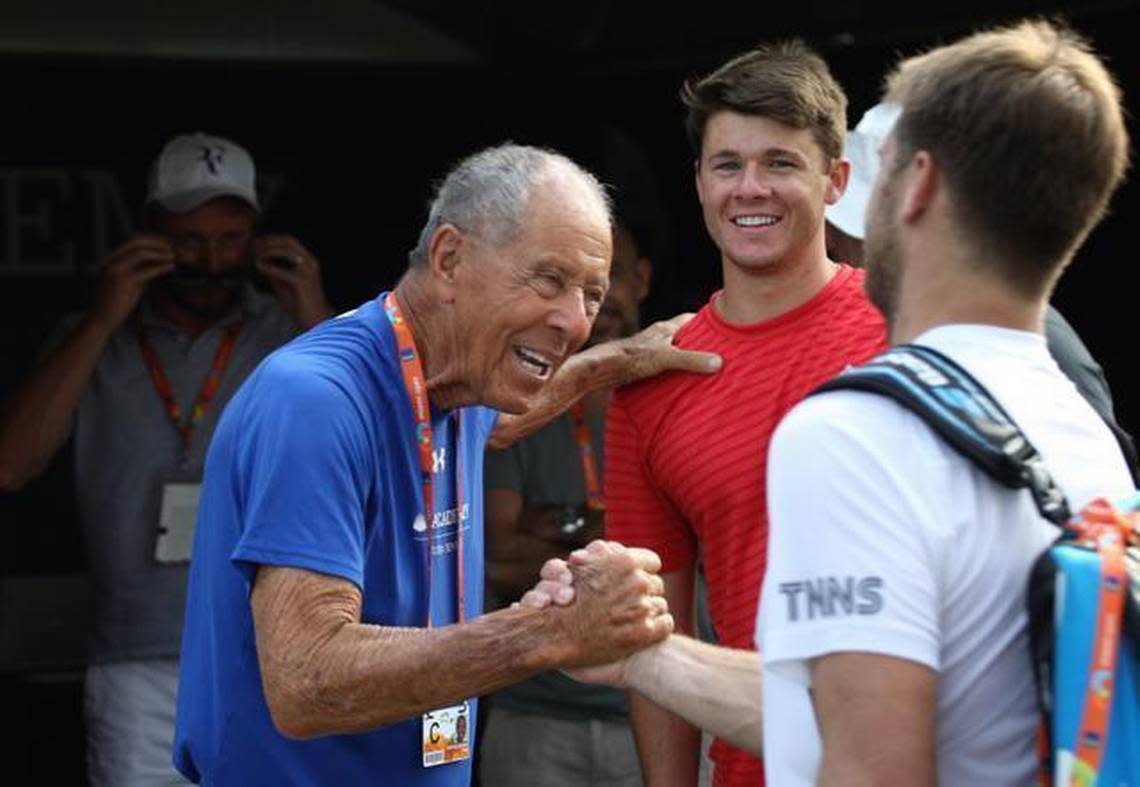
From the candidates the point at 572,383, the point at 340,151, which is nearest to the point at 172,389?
the point at 340,151

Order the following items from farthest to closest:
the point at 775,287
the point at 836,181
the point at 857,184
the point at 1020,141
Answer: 1. the point at 857,184
2. the point at 836,181
3. the point at 775,287
4. the point at 1020,141

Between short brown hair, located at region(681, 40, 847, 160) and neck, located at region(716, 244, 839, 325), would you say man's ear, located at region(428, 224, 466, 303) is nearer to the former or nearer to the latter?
neck, located at region(716, 244, 839, 325)

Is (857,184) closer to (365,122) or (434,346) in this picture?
(434,346)

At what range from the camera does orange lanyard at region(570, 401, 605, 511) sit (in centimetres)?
512

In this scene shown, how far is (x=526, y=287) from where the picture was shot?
2.86 metres

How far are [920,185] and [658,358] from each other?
149 centimetres

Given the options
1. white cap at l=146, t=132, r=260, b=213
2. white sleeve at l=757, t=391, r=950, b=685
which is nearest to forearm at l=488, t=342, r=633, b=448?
white sleeve at l=757, t=391, r=950, b=685

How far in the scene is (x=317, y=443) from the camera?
2568mm

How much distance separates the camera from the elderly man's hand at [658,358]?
Answer: 3312mm

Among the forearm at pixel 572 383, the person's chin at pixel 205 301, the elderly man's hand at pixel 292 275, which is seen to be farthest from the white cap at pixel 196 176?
the forearm at pixel 572 383

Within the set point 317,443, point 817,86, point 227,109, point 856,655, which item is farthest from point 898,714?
point 227,109

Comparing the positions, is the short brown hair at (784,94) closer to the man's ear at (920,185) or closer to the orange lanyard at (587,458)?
the man's ear at (920,185)

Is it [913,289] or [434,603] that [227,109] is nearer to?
[434,603]

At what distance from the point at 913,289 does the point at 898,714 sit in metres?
0.42
